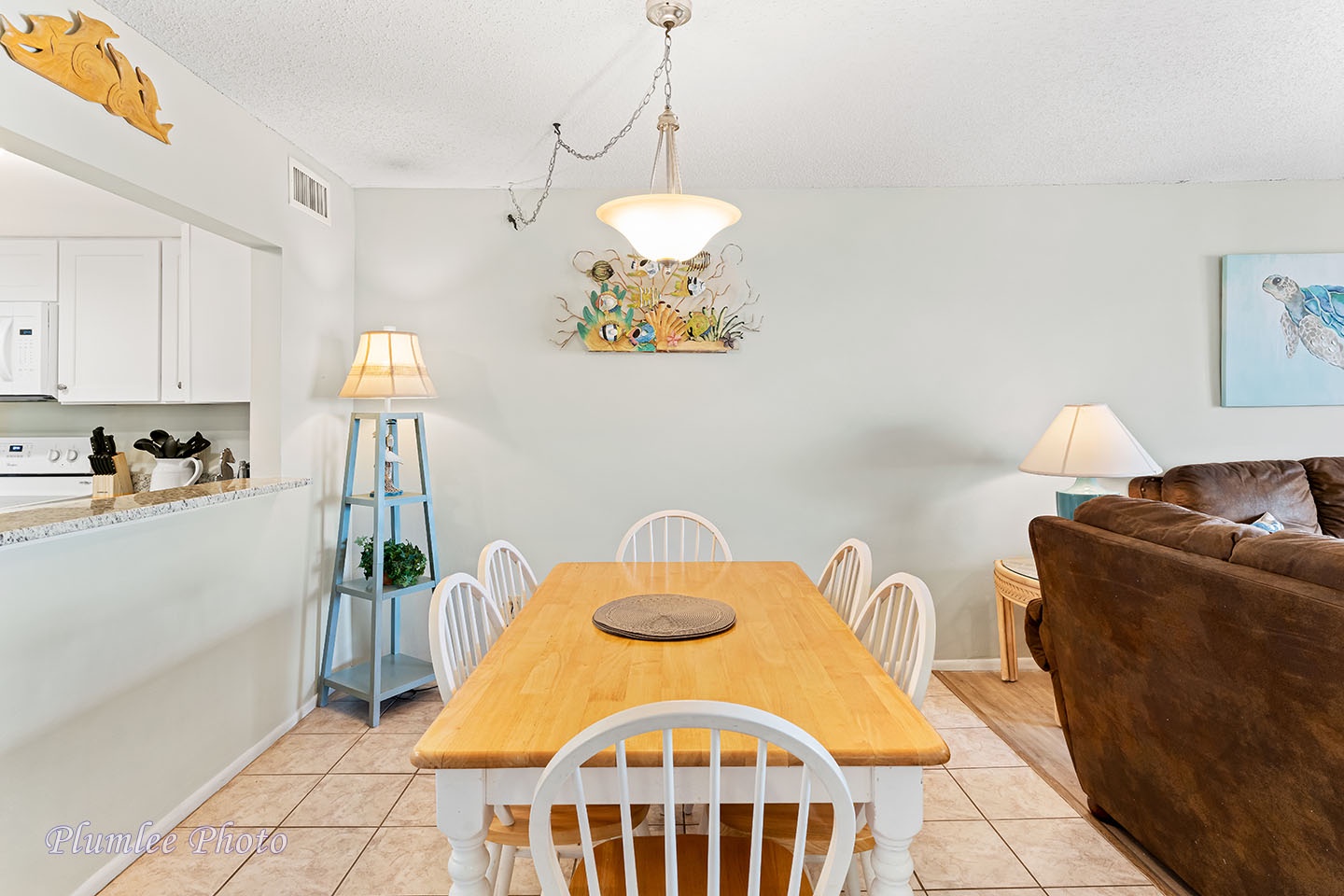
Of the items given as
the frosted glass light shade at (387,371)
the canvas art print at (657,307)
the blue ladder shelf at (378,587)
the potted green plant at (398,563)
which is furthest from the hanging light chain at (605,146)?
the potted green plant at (398,563)

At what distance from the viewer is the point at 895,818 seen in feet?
3.63

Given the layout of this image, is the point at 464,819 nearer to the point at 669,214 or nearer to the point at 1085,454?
the point at 669,214

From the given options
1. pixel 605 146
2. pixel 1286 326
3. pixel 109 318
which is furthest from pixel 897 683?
pixel 109 318

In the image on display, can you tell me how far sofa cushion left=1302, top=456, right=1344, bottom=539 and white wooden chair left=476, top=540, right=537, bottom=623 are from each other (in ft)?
10.9

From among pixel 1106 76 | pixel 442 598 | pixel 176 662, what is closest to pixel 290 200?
pixel 176 662

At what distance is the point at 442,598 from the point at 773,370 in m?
2.17

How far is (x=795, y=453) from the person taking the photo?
331 centimetres

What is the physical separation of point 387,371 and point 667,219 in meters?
1.72

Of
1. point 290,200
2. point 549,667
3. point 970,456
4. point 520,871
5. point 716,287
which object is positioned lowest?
point 520,871

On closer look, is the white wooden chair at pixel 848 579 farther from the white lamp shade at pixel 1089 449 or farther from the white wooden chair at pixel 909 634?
the white lamp shade at pixel 1089 449

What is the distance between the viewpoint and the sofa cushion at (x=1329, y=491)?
2.86 meters

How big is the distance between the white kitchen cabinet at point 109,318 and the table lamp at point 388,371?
1086mm

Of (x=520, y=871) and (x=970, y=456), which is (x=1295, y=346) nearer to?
(x=970, y=456)

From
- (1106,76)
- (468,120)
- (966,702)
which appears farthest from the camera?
(966,702)
